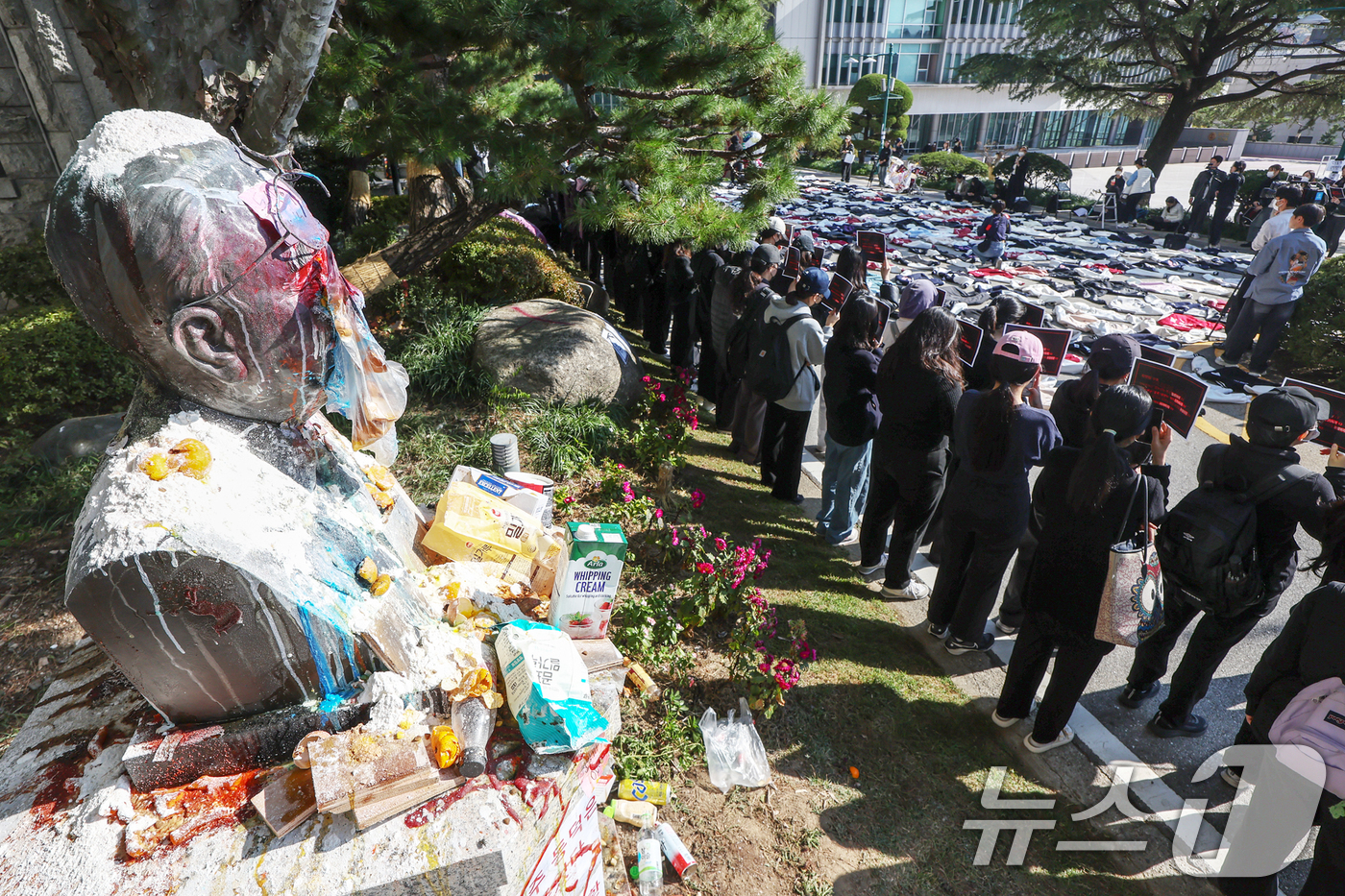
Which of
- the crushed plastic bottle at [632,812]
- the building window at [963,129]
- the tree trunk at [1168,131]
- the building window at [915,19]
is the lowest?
the crushed plastic bottle at [632,812]

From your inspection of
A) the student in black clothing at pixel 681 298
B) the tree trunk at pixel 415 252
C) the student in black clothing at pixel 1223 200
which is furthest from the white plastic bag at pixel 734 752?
the student in black clothing at pixel 1223 200

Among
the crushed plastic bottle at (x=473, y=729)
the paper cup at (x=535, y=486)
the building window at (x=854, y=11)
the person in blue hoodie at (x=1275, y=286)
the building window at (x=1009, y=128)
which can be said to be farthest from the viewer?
the building window at (x=1009, y=128)

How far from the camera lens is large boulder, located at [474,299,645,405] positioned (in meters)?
A: 5.54

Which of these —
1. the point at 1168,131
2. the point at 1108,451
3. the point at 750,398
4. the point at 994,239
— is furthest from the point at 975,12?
the point at 1108,451

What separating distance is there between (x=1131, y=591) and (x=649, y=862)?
6.87ft

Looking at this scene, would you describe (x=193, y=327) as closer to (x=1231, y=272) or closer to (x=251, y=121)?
(x=251, y=121)

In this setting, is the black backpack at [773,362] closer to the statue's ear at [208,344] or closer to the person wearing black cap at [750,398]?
the person wearing black cap at [750,398]

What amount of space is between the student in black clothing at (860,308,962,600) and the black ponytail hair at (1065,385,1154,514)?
3.11ft

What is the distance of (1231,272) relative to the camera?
11.9 m

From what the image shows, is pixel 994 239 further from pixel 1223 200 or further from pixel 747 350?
pixel 747 350

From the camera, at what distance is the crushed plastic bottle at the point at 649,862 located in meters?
2.46

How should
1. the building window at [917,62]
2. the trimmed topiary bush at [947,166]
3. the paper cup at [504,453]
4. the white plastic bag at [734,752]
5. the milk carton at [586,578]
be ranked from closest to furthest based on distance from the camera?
1. the milk carton at [586,578]
2. the white plastic bag at [734,752]
3. the paper cup at [504,453]
4. the trimmed topiary bush at [947,166]
5. the building window at [917,62]

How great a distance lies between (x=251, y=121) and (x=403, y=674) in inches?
107

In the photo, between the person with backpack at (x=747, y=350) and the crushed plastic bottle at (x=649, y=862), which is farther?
the person with backpack at (x=747, y=350)
